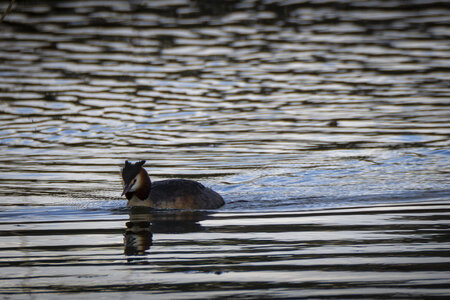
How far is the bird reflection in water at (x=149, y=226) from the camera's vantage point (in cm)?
1005

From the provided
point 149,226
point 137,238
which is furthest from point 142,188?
point 137,238

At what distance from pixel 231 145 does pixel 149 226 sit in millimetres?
5836

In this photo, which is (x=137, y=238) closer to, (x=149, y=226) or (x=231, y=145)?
(x=149, y=226)

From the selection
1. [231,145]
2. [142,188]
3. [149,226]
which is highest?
[142,188]

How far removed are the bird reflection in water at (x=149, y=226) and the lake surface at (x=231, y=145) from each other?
4 centimetres

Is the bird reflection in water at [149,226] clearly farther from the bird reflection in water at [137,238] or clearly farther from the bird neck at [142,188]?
the bird neck at [142,188]

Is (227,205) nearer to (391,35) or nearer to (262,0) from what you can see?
(391,35)

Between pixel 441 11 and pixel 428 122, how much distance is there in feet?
51.1

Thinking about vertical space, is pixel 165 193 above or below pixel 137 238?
below

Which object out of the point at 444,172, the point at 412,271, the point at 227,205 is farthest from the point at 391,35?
the point at 412,271

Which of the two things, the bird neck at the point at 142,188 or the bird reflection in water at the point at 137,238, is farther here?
the bird neck at the point at 142,188

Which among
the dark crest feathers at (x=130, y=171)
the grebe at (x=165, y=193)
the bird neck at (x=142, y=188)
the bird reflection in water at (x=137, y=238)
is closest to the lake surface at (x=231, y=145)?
the bird reflection in water at (x=137, y=238)

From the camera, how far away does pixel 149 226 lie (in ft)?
39.1

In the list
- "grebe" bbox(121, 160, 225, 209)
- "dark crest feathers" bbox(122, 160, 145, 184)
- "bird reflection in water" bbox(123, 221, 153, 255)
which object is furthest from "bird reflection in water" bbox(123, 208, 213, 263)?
"dark crest feathers" bbox(122, 160, 145, 184)
